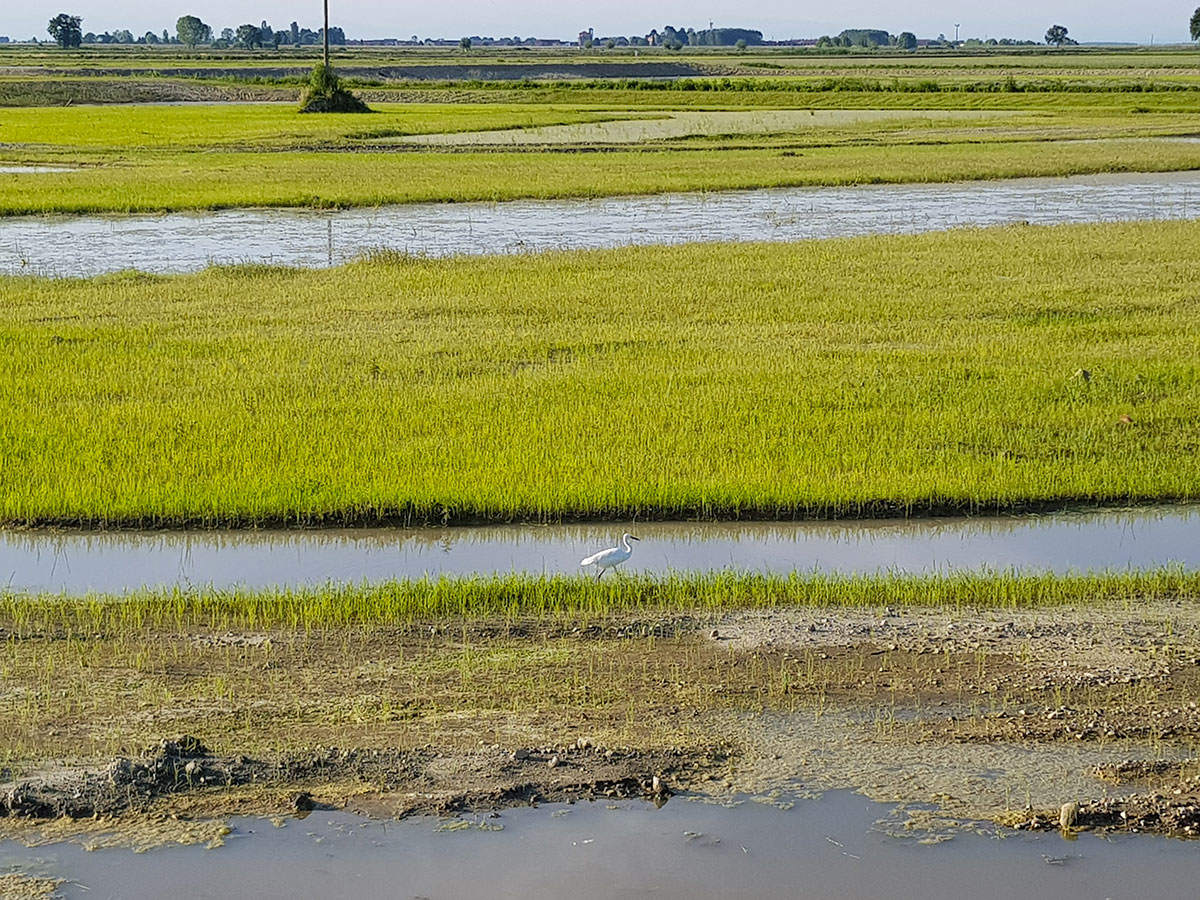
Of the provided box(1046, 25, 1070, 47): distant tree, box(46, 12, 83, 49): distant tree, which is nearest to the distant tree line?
box(46, 12, 83, 49): distant tree

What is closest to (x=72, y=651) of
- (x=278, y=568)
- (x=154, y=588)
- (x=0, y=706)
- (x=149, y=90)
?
(x=0, y=706)

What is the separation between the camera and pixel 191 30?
6747 inches

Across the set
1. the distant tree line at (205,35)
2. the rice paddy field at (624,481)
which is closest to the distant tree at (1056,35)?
the distant tree line at (205,35)

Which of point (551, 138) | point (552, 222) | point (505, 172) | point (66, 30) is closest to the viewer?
point (552, 222)

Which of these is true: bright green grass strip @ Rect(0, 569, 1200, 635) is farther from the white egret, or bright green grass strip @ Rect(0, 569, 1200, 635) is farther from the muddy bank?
the muddy bank

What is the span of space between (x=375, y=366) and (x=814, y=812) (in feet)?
23.6

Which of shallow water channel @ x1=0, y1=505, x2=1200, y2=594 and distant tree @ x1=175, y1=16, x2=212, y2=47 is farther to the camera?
distant tree @ x1=175, y1=16, x2=212, y2=47

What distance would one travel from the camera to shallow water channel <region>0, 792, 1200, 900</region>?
411cm

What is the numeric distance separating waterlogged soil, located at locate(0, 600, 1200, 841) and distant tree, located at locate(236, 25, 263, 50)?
6417 inches

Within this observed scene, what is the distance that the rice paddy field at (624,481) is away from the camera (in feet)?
16.5

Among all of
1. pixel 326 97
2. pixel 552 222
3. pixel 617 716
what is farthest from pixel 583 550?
pixel 326 97

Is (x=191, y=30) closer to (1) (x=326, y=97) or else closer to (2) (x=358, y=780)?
(1) (x=326, y=97)

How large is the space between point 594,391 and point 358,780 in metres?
5.91

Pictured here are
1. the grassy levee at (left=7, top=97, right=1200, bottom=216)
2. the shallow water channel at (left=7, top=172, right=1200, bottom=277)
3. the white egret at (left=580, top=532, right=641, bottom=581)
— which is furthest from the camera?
the grassy levee at (left=7, top=97, right=1200, bottom=216)
